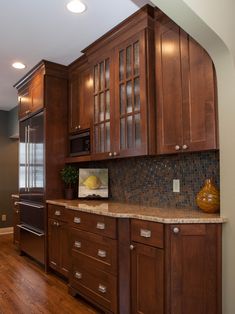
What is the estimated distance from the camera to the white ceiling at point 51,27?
7.66 ft

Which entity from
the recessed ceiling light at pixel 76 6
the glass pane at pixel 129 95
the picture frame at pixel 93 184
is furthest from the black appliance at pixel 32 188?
the recessed ceiling light at pixel 76 6

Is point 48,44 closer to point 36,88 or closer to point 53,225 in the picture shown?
point 36,88

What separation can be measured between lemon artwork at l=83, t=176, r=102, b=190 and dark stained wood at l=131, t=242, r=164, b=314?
1.34m

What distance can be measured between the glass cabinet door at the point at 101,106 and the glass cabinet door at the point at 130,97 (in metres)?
0.21

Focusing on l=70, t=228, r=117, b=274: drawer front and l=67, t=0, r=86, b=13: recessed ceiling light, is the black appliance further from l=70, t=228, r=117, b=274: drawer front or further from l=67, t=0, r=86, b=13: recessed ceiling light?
l=67, t=0, r=86, b=13: recessed ceiling light

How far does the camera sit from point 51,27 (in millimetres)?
2676

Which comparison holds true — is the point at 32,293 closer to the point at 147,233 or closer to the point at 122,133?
the point at 147,233

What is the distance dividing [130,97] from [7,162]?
164 inches

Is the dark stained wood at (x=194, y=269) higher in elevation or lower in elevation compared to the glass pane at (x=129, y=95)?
lower

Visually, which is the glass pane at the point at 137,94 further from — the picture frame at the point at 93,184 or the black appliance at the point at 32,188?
the black appliance at the point at 32,188

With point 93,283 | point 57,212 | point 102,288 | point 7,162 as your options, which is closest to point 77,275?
point 93,283

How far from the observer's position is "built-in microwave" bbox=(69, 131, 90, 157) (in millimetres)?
3314

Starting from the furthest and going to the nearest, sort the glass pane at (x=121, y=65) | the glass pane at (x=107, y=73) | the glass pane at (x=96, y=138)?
the glass pane at (x=96, y=138), the glass pane at (x=107, y=73), the glass pane at (x=121, y=65)

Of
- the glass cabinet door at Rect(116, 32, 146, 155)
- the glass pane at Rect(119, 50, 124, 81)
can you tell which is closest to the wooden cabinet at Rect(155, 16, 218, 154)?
the glass cabinet door at Rect(116, 32, 146, 155)
